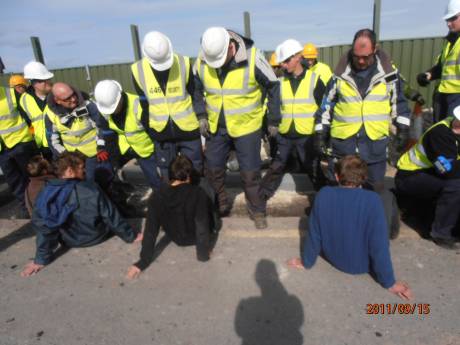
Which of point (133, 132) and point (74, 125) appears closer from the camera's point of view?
point (133, 132)

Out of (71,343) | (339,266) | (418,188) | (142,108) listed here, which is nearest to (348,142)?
(418,188)

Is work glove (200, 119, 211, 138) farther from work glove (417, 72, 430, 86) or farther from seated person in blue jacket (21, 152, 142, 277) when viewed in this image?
work glove (417, 72, 430, 86)

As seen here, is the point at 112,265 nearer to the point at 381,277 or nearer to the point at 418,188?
the point at 381,277

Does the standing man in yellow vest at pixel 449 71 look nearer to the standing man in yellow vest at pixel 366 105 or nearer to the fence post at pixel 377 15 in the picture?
the standing man in yellow vest at pixel 366 105

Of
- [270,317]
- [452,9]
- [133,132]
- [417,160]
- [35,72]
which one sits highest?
[452,9]

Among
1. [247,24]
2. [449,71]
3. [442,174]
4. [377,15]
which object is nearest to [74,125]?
[442,174]

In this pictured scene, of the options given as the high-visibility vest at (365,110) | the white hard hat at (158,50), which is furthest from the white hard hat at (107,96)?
the high-visibility vest at (365,110)

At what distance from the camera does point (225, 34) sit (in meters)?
3.10

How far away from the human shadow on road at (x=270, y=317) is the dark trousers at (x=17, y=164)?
3.47m

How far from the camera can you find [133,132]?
12.5ft

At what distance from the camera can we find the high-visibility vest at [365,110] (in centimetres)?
306

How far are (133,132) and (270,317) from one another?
241 centimetres

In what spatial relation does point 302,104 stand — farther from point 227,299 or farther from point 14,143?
point 14,143

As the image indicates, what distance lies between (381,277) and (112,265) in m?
2.33
